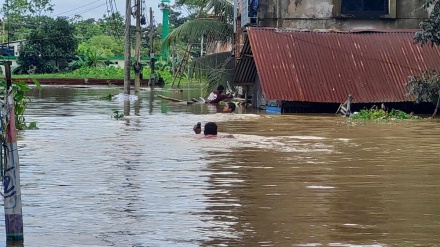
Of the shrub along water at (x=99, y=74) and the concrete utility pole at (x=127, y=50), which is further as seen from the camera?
the shrub along water at (x=99, y=74)

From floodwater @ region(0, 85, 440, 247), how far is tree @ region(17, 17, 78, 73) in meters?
51.1

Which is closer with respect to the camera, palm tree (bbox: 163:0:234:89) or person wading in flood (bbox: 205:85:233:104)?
person wading in flood (bbox: 205:85:233:104)

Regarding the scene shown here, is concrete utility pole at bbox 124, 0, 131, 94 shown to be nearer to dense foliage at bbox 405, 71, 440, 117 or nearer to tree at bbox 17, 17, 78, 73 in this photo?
dense foliage at bbox 405, 71, 440, 117

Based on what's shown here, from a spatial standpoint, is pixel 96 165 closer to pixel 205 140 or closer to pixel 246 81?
pixel 205 140

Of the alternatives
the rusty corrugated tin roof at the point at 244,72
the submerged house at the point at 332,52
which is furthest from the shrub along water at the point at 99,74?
the submerged house at the point at 332,52

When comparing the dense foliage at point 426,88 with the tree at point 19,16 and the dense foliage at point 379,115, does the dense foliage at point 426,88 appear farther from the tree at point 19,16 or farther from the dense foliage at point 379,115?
the tree at point 19,16

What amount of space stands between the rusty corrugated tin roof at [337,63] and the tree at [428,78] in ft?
6.50

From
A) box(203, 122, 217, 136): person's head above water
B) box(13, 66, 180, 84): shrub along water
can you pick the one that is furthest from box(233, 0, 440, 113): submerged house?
box(13, 66, 180, 84): shrub along water

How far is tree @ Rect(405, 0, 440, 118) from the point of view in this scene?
85.3 ft

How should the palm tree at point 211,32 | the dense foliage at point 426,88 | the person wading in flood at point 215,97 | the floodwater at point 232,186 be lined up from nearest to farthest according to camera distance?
the floodwater at point 232,186 < the dense foliage at point 426,88 < the person wading in flood at point 215,97 < the palm tree at point 211,32

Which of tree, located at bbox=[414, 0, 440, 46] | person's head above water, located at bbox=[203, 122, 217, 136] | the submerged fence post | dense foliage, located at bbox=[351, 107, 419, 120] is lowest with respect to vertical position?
dense foliage, located at bbox=[351, 107, 419, 120]

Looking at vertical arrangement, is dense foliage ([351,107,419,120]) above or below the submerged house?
below

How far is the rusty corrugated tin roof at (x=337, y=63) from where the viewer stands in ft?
95.0

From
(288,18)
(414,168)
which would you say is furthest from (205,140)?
(288,18)
